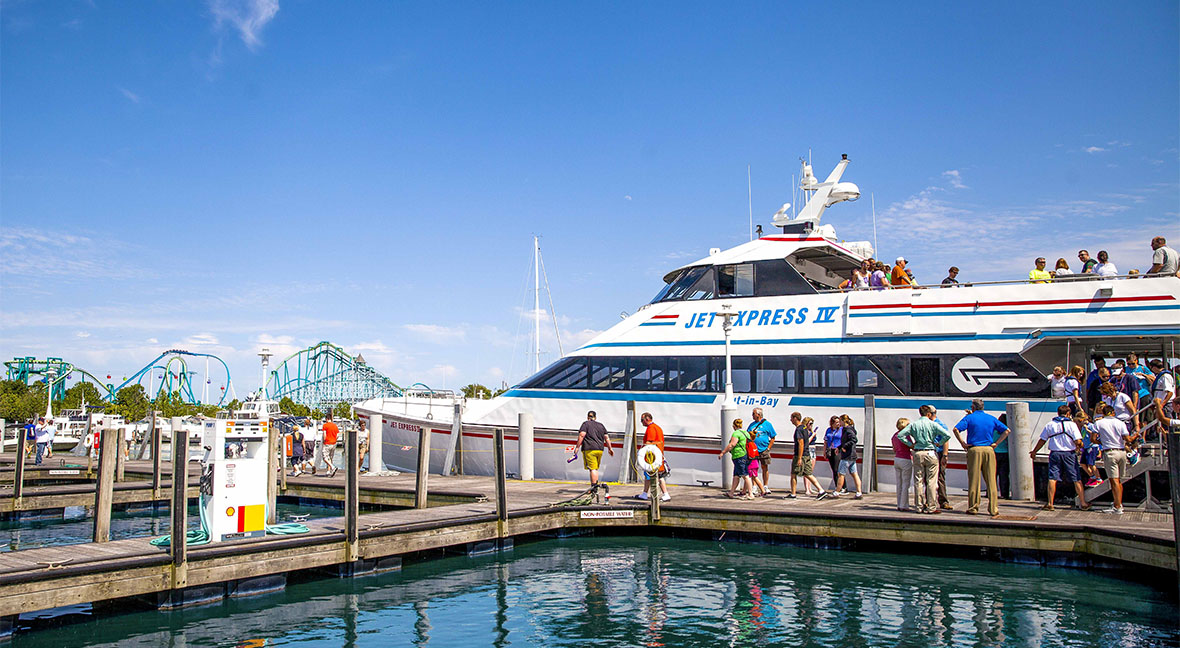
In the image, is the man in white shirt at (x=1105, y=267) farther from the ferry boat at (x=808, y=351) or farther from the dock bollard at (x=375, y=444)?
the dock bollard at (x=375, y=444)

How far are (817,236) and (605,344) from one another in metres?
4.76

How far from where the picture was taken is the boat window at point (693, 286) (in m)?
16.3

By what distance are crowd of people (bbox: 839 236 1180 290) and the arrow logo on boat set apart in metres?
1.40

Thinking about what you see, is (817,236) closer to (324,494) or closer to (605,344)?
(605,344)

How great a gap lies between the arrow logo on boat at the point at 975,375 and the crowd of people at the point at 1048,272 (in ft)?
4.61

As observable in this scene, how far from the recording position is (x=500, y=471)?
11531 millimetres

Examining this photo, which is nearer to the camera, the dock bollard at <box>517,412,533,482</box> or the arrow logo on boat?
the arrow logo on boat

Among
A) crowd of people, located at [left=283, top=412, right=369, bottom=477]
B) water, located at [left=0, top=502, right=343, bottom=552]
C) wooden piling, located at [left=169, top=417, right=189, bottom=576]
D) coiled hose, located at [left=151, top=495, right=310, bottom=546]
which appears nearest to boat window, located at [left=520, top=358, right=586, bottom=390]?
crowd of people, located at [left=283, top=412, right=369, bottom=477]

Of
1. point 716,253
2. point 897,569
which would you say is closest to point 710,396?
point 716,253

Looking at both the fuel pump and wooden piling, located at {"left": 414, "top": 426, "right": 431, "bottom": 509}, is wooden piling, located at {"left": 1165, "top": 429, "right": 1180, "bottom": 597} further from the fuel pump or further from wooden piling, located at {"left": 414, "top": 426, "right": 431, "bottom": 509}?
wooden piling, located at {"left": 414, "top": 426, "right": 431, "bottom": 509}

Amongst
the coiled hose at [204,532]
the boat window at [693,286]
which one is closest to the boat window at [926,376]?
the boat window at [693,286]

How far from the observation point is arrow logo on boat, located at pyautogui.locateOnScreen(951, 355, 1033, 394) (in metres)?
13.4

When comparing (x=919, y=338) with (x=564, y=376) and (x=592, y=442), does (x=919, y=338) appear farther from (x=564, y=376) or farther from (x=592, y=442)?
(x=564, y=376)

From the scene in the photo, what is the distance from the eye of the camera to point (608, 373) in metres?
16.3
